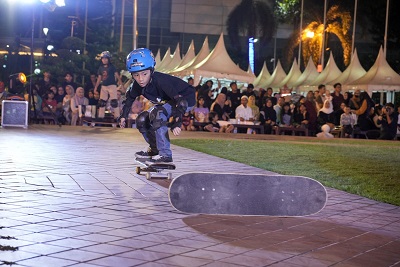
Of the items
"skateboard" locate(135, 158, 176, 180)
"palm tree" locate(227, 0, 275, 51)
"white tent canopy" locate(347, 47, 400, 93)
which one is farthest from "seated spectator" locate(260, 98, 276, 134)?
"palm tree" locate(227, 0, 275, 51)

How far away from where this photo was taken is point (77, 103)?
24.0m

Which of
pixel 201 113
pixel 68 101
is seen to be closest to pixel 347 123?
pixel 201 113

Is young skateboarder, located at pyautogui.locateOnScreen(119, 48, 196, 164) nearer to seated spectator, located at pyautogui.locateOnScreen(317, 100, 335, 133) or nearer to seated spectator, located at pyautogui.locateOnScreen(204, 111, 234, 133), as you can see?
seated spectator, located at pyautogui.locateOnScreen(204, 111, 234, 133)

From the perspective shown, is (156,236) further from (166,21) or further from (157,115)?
(166,21)

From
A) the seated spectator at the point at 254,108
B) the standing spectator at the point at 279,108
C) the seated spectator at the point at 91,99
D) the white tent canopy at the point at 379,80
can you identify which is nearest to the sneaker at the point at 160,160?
the seated spectator at the point at 91,99

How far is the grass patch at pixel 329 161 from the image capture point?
1009cm

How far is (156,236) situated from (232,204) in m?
1.14

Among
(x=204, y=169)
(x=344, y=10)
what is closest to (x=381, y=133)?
(x=204, y=169)

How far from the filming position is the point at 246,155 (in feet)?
46.2

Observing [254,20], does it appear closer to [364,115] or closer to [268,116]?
[364,115]

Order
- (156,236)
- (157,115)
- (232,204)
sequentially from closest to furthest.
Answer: (156,236)
(232,204)
(157,115)

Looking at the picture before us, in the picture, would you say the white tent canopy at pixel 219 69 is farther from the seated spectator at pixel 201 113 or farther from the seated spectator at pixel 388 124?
the seated spectator at pixel 388 124

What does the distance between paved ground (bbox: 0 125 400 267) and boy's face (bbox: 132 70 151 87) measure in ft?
3.93

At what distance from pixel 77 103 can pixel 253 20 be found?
35473 millimetres
